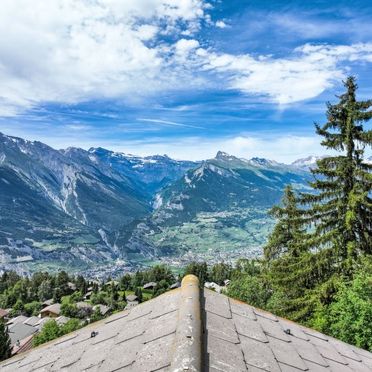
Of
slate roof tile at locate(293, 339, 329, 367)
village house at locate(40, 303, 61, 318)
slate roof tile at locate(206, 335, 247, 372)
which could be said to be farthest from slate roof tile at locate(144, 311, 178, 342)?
village house at locate(40, 303, 61, 318)

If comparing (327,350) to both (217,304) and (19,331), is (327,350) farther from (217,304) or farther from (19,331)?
(19,331)

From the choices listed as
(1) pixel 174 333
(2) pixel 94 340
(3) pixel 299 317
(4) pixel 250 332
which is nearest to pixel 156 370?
(1) pixel 174 333

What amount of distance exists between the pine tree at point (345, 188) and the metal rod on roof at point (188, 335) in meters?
18.7

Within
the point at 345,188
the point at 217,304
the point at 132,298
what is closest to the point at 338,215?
the point at 345,188

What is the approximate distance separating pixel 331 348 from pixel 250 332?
2.25 m

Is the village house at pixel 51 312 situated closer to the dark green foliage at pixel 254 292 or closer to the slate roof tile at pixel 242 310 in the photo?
the dark green foliage at pixel 254 292

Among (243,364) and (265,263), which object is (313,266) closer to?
(265,263)

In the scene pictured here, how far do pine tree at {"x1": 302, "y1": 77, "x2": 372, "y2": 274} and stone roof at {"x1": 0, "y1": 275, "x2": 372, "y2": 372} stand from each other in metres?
16.4

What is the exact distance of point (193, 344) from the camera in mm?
4277

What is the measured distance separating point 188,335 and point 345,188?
21298 mm

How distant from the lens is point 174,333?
479 centimetres

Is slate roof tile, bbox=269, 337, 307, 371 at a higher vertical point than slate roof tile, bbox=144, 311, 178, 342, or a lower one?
lower

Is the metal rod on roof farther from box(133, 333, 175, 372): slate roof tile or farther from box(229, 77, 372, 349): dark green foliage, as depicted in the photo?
box(229, 77, 372, 349): dark green foliage

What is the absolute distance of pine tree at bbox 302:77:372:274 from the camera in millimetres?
22461
